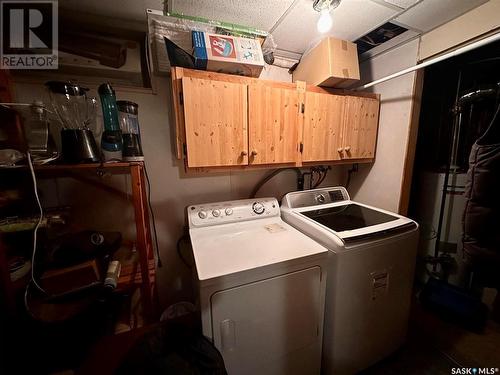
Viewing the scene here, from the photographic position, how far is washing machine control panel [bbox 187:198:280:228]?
141 centimetres

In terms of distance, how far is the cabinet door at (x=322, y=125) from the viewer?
1511mm

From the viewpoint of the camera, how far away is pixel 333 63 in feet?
4.66

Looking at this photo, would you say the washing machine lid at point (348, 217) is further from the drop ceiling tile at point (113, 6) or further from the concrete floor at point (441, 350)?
the drop ceiling tile at point (113, 6)

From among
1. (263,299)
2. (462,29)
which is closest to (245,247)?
(263,299)

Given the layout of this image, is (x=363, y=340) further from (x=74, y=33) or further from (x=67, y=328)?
(x=74, y=33)

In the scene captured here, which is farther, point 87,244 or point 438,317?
point 438,317

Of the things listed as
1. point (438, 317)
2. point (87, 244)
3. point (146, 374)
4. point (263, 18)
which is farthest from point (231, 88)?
point (438, 317)

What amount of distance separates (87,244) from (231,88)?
1251 mm

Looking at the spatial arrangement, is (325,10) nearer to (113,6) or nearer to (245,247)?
(113,6)

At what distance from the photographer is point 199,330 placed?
1.03m

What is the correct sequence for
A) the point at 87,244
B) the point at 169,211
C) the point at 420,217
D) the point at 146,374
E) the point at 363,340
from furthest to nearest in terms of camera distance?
the point at 420,217
the point at 169,211
the point at 363,340
the point at 87,244
the point at 146,374

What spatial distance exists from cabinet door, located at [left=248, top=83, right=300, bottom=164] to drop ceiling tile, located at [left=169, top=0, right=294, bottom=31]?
0.42m

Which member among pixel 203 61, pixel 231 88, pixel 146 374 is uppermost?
pixel 203 61

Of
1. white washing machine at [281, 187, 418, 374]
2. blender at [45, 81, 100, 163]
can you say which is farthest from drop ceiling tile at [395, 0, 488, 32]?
blender at [45, 81, 100, 163]
